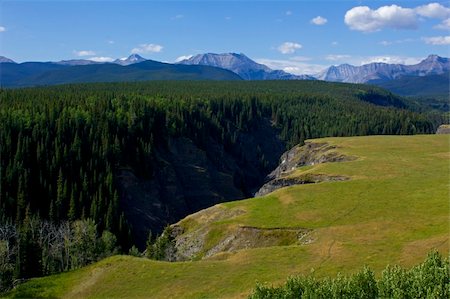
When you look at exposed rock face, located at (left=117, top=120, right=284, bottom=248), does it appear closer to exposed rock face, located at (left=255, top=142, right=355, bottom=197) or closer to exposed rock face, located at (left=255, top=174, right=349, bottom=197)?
exposed rock face, located at (left=255, top=142, right=355, bottom=197)

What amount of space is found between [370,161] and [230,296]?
267 ft

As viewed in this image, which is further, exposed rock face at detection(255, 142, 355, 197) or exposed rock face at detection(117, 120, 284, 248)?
exposed rock face at detection(117, 120, 284, 248)

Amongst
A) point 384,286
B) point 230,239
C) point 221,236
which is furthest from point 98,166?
point 384,286

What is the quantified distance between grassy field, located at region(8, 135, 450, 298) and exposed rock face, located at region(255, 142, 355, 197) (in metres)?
12.0

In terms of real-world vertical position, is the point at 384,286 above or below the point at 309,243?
above

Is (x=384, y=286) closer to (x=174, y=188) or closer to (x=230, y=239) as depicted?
(x=230, y=239)

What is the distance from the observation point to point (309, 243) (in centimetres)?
6912

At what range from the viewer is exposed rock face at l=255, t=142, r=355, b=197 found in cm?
11225

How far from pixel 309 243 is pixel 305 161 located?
9881 centimetres

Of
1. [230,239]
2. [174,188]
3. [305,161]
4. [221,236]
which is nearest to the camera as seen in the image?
[230,239]

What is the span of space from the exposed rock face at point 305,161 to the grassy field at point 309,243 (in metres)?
12.0

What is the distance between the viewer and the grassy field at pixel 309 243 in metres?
55.6

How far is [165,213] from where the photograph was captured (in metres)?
152

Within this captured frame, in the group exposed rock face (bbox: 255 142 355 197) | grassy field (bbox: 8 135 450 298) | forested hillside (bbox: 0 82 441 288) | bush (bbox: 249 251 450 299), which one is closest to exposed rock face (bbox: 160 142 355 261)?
exposed rock face (bbox: 255 142 355 197)
